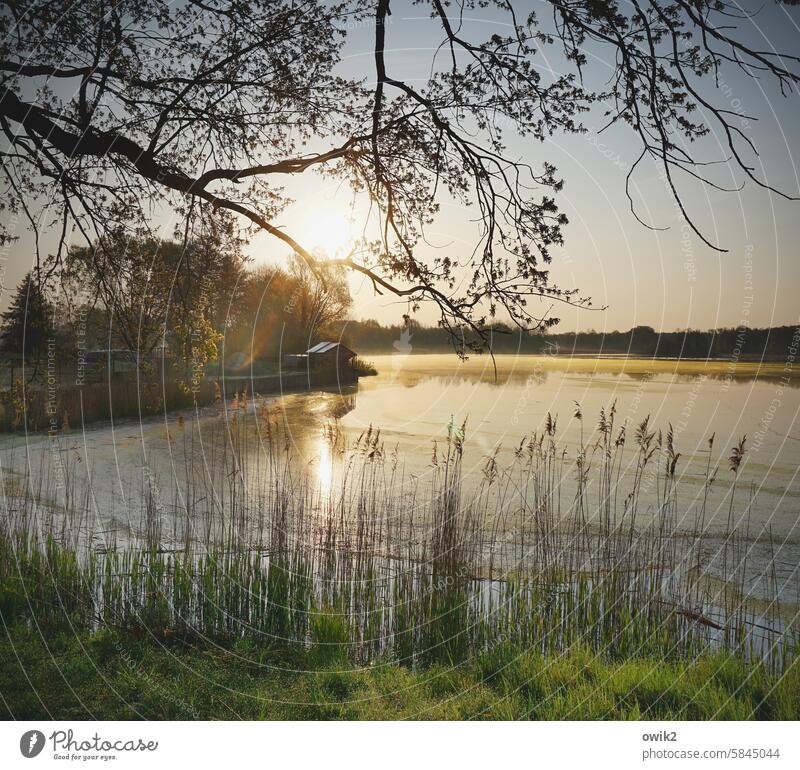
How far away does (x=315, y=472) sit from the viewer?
1062cm

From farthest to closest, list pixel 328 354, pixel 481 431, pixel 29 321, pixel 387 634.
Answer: pixel 481 431 < pixel 328 354 < pixel 29 321 < pixel 387 634

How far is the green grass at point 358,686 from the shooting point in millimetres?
3840

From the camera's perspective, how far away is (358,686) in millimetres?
4074

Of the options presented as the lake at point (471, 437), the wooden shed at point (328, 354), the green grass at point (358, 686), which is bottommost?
the green grass at point (358, 686)

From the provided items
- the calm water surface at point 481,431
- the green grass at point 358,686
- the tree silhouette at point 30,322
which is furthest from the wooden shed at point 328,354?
the green grass at point 358,686

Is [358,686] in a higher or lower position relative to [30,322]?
lower

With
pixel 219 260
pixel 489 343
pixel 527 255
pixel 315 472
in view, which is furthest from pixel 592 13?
pixel 315 472

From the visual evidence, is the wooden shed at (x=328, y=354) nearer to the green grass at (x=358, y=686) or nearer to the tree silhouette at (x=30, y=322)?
the tree silhouette at (x=30, y=322)

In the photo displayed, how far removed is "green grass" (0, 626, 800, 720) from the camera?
12.6 feet

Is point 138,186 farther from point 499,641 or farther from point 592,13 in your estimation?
point 499,641

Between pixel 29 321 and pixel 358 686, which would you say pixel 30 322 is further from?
pixel 358 686

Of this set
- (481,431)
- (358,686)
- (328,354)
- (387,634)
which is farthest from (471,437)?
(358,686)

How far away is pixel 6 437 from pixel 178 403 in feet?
18.6
